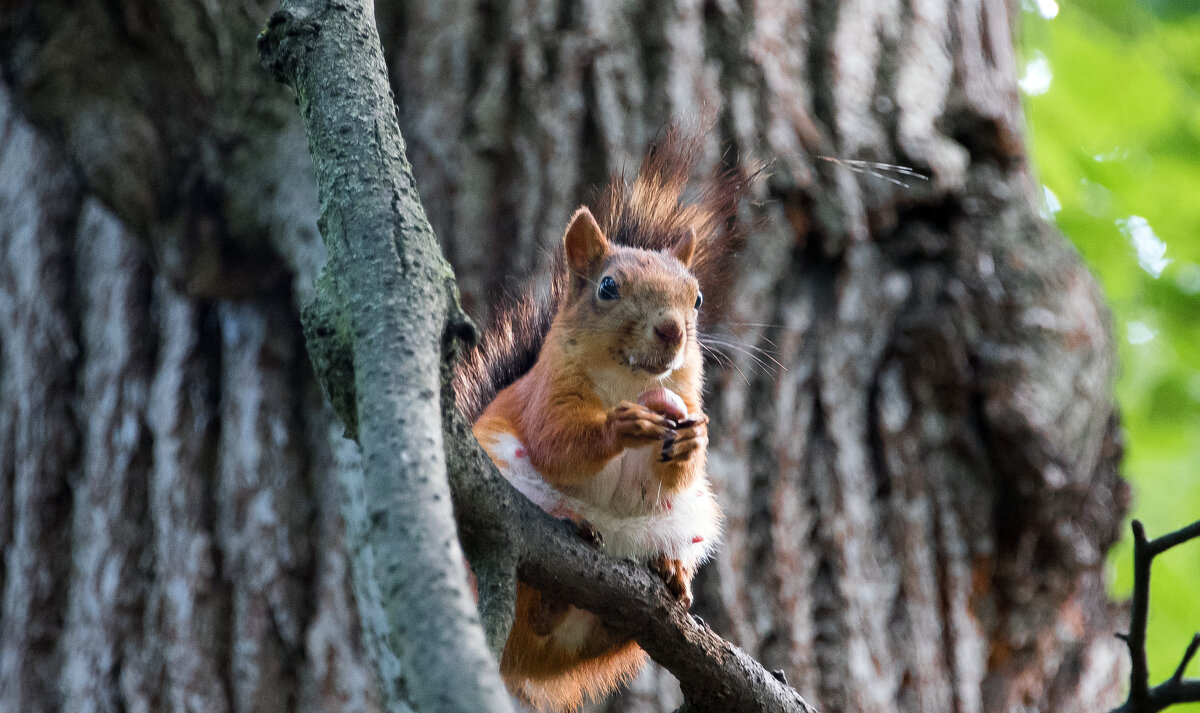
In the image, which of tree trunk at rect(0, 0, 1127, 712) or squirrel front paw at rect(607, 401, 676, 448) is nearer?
squirrel front paw at rect(607, 401, 676, 448)

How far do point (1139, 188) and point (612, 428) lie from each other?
3.04 m

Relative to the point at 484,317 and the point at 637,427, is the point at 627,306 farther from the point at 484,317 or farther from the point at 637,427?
the point at 484,317

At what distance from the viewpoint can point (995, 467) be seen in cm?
208

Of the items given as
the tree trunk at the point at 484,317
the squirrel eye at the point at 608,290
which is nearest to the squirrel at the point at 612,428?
Answer: the squirrel eye at the point at 608,290

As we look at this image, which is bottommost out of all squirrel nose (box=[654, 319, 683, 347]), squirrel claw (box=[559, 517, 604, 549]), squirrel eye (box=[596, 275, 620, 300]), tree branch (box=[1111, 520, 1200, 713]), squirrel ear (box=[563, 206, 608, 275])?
tree branch (box=[1111, 520, 1200, 713])

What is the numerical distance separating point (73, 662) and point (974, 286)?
1.99 m

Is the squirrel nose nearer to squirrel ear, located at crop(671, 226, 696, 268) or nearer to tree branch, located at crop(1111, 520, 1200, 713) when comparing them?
squirrel ear, located at crop(671, 226, 696, 268)

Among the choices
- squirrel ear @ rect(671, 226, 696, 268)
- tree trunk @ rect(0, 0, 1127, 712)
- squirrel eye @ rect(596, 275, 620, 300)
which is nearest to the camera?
squirrel eye @ rect(596, 275, 620, 300)

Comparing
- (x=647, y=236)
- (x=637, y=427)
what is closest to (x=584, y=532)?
(x=637, y=427)

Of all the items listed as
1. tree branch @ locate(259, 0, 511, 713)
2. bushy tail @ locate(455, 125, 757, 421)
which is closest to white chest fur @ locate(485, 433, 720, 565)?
bushy tail @ locate(455, 125, 757, 421)

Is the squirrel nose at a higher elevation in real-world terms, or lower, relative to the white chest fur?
higher

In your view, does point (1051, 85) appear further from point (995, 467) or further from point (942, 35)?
point (995, 467)

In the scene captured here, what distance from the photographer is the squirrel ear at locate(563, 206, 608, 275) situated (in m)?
1.34

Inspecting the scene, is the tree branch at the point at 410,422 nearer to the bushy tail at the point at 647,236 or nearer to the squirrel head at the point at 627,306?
the squirrel head at the point at 627,306
